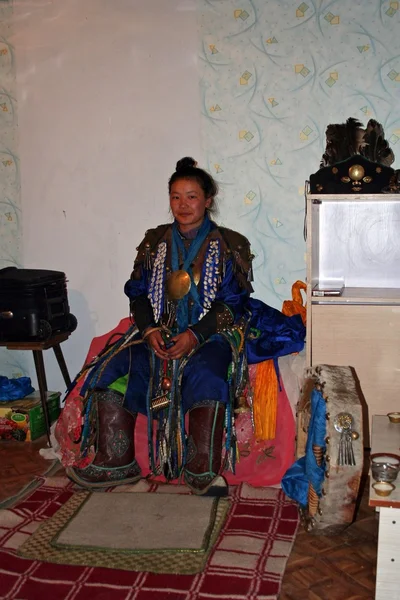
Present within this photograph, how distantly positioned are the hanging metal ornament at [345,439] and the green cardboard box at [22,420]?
76.5 inches

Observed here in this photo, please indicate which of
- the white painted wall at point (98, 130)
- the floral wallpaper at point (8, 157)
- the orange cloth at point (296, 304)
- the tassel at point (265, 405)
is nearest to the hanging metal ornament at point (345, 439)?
the tassel at point (265, 405)

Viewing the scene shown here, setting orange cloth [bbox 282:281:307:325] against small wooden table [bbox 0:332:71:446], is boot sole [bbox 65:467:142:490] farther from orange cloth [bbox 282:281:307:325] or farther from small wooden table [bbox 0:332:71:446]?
orange cloth [bbox 282:281:307:325]

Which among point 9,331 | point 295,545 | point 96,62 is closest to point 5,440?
point 9,331

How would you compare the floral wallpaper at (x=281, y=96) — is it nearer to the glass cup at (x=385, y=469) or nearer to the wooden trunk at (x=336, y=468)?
the wooden trunk at (x=336, y=468)

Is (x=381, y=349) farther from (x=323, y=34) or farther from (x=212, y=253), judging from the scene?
(x=323, y=34)

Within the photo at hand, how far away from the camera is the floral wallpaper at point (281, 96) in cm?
356

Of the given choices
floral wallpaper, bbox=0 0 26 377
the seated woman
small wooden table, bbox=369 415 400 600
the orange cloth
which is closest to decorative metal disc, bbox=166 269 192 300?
the seated woman

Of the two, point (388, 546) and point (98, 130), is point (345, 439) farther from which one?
point (98, 130)

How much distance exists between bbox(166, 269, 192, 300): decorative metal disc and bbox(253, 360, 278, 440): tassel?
0.53 meters

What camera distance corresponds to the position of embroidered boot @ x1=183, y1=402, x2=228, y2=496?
114 inches

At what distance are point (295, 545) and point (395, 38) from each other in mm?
2552

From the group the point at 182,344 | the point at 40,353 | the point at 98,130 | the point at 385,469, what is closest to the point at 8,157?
the point at 98,130

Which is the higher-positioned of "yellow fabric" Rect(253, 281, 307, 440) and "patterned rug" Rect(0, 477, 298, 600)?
"yellow fabric" Rect(253, 281, 307, 440)

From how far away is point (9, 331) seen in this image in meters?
3.64
